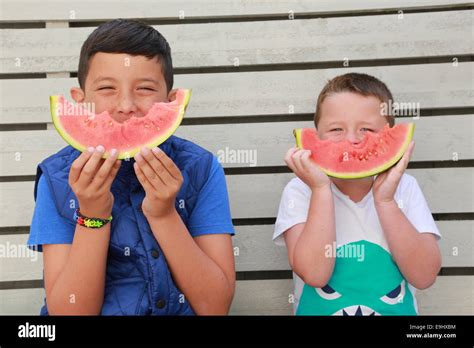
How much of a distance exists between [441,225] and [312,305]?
0.82 metres

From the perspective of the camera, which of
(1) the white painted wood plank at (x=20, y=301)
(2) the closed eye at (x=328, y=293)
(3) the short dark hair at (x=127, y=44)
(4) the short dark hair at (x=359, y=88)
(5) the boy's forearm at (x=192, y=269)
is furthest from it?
(1) the white painted wood plank at (x=20, y=301)

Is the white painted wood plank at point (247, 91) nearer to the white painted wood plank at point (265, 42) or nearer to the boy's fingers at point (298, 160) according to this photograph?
the white painted wood plank at point (265, 42)

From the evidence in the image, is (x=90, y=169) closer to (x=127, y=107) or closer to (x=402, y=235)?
(x=127, y=107)

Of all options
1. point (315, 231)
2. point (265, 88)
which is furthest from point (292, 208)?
point (265, 88)

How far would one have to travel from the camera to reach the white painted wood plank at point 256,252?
2.43 metres

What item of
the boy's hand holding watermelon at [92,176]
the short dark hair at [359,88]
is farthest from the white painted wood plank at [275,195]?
the boy's hand holding watermelon at [92,176]

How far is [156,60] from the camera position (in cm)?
185

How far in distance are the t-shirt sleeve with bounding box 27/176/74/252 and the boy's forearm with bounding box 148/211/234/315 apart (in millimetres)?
292

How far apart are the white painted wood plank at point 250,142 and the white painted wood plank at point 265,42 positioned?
288 mm

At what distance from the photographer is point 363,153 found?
6.23 ft

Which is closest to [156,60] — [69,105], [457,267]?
[69,105]

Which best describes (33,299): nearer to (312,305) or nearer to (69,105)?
(69,105)

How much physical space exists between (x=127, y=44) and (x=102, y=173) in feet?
1.51

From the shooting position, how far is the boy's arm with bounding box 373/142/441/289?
6.08 ft
